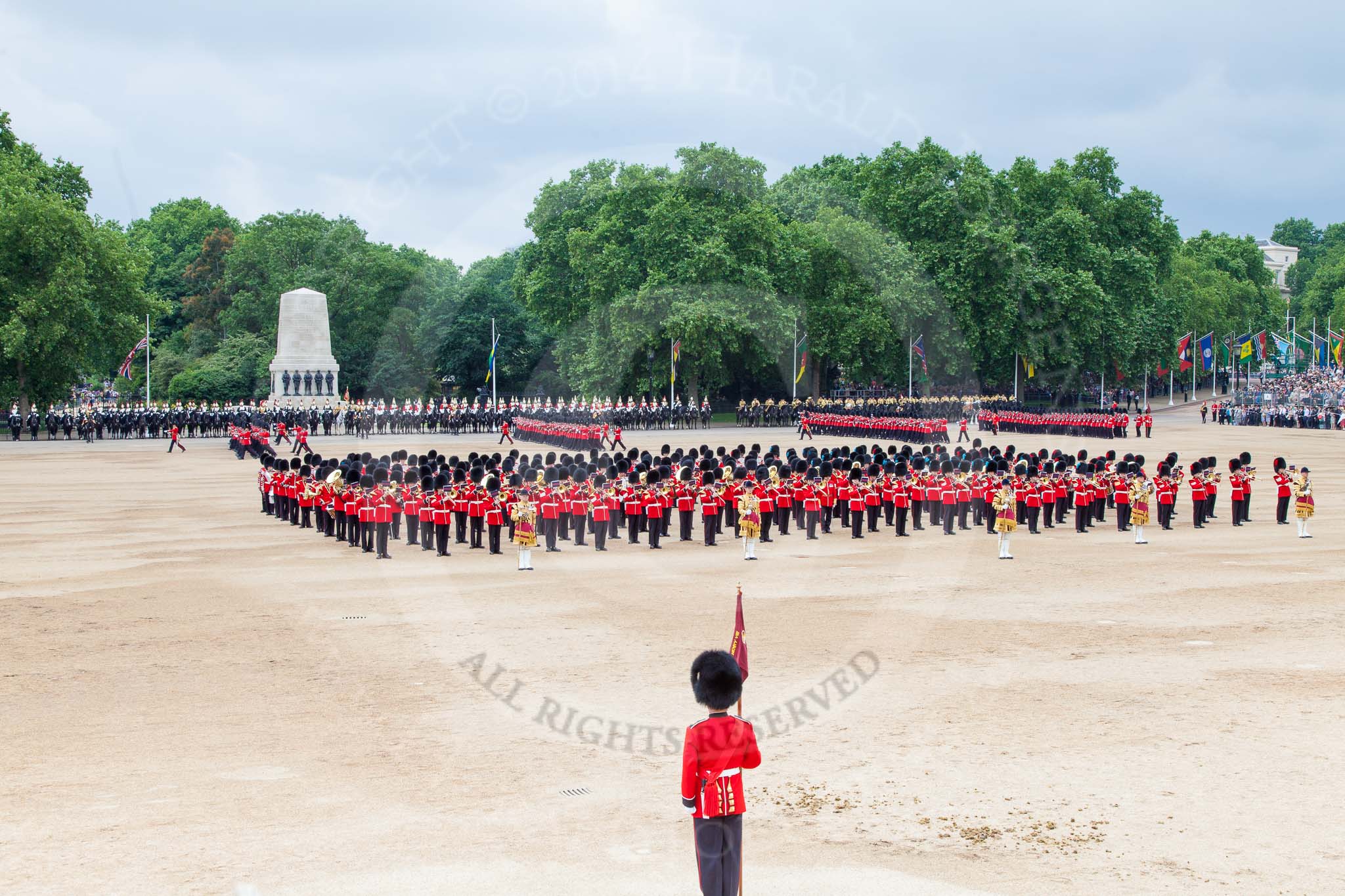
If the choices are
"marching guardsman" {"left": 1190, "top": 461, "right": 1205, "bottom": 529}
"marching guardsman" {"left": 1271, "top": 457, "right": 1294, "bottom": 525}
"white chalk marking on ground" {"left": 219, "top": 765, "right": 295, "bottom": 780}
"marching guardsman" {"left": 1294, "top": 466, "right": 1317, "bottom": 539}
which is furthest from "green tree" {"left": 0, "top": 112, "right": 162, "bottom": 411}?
"white chalk marking on ground" {"left": 219, "top": 765, "right": 295, "bottom": 780}

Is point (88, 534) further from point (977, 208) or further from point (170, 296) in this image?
point (170, 296)

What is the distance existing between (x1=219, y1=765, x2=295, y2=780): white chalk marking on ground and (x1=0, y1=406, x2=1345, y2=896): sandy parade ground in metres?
0.03

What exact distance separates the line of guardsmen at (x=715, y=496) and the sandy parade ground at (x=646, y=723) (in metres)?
1.41

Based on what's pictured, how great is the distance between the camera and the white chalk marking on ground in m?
8.42

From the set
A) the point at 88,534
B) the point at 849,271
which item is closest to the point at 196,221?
the point at 849,271

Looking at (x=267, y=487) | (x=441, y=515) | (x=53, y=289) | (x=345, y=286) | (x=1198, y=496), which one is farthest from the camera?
(x=345, y=286)

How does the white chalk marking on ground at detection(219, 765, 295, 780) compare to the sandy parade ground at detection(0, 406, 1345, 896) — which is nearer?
the sandy parade ground at detection(0, 406, 1345, 896)

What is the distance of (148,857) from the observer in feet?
23.1

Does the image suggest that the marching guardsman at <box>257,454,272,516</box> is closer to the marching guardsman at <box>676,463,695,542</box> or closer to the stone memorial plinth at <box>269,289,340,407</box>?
the marching guardsman at <box>676,463,695,542</box>

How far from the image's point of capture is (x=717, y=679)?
595 centimetres

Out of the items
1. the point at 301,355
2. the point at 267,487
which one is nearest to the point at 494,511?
the point at 267,487

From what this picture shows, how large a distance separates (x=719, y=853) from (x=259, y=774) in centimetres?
393

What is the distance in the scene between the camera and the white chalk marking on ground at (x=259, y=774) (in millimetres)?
8422

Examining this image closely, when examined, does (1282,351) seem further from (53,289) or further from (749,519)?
(749,519)
